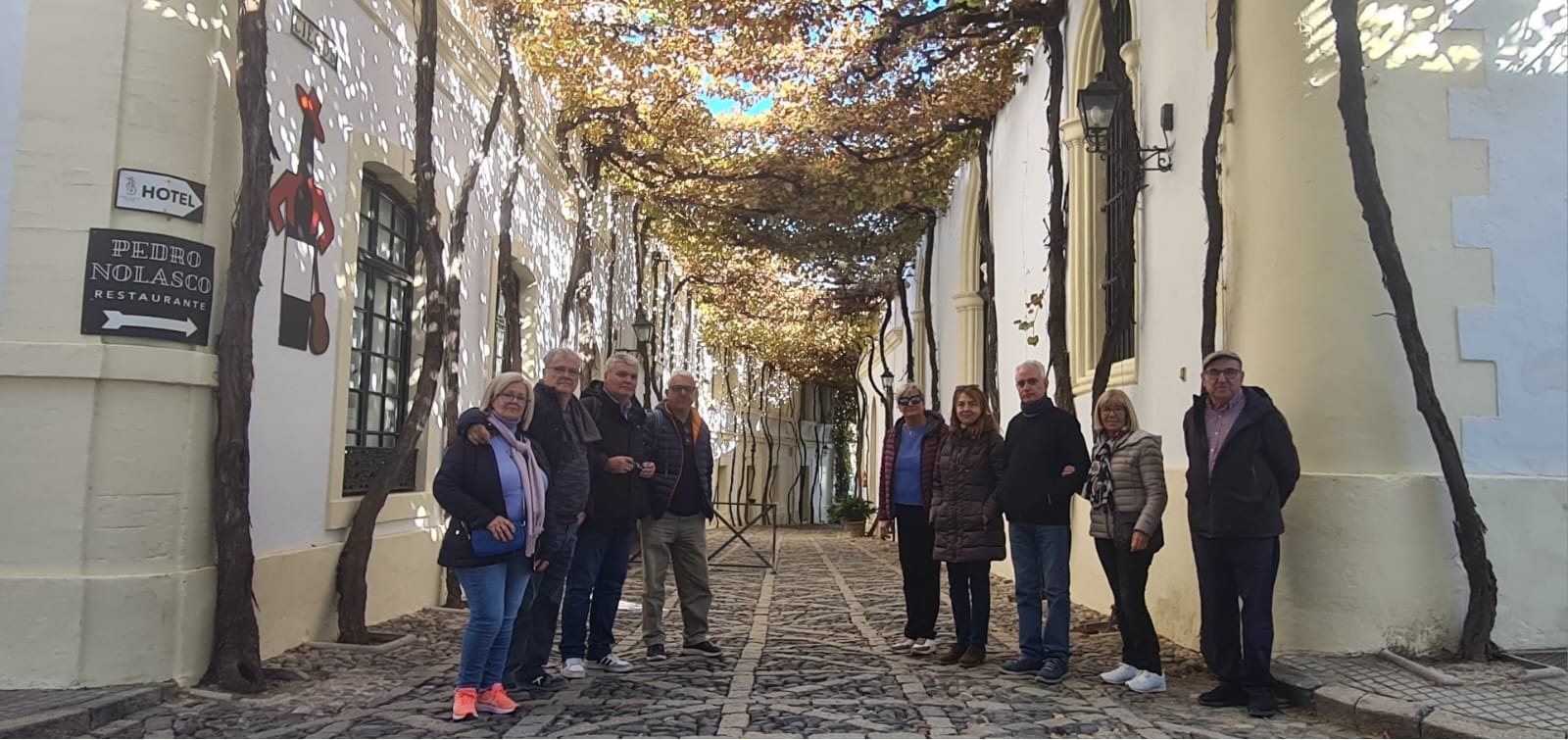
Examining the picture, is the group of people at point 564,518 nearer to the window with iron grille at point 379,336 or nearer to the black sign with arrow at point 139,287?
the black sign with arrow at point 139,287

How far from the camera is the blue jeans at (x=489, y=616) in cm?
486

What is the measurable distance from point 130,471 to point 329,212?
229 cm

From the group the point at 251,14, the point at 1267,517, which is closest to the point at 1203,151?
the point at 1267,517

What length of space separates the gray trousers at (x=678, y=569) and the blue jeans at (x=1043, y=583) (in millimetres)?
1805

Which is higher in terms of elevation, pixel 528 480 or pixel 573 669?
pixel 528 480

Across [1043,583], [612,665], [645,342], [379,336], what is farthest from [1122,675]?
[645,342]

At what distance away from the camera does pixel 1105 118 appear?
25.7 ft

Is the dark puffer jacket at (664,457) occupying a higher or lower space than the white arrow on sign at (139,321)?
lower

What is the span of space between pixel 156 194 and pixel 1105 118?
230 inches

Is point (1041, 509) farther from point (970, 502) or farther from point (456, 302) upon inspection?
point (456, 302)

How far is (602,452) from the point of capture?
6.02m

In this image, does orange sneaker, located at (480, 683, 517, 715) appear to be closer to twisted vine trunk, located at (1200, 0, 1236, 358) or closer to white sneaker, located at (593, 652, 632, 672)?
white sneaker, located at (593, 652, 632, 672)

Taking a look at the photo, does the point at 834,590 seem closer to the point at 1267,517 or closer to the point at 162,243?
the point at 1267,517

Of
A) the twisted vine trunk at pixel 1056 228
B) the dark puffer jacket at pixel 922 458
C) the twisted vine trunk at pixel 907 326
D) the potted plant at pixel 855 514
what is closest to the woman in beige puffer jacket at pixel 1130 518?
the dark puffer jacket at pixel 922 458
